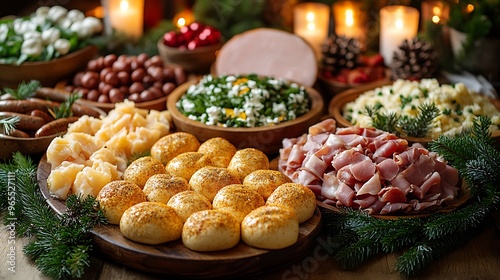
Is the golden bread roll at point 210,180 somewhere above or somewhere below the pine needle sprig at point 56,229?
above

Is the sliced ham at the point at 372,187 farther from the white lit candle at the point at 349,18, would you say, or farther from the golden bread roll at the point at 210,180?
the white lit candle at the point at 349,18

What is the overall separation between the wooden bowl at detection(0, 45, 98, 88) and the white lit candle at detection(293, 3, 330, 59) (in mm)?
1403

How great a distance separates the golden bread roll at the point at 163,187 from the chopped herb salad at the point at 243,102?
0.56 m

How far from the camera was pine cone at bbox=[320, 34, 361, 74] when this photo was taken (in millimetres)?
3430

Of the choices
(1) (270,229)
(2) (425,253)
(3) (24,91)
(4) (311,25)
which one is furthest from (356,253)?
(4) (311,25)

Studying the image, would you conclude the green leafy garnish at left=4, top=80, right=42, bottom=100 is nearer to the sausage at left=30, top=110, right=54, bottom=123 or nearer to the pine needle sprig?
the sausage at left=30, top=110, right=54, bottom=123

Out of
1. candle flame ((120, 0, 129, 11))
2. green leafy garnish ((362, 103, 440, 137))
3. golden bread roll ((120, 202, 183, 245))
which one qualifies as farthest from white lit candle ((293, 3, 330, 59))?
golden bread roll ((120, 202, 183, 245))

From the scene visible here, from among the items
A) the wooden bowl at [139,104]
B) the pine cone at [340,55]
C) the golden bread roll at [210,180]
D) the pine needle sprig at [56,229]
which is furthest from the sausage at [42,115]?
the pine cone at [340,55]

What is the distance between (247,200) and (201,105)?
34.4 inches

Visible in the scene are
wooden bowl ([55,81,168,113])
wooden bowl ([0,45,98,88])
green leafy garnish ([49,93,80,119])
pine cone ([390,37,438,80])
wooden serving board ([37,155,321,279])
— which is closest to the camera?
wooden serving board ([37,155,321,279])

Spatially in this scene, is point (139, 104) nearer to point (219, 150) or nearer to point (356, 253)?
point (219, 150)

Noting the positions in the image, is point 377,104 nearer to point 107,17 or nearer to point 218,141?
point 218,141

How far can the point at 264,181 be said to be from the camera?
84.0 inches

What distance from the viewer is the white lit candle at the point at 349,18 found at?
4.00 meters
